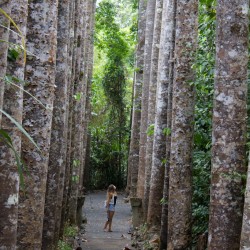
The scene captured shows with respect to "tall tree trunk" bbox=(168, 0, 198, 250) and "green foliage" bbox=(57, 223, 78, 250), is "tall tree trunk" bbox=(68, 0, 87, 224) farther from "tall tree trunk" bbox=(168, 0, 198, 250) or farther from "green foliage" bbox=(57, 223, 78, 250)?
"tall tree trunk" bbox=(168, 0, 198, 250)

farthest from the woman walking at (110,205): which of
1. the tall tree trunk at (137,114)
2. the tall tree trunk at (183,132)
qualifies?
the tall tree trunk at (137,114)

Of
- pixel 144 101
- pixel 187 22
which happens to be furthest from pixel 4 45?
pixel 144 101

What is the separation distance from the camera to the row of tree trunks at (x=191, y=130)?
5.73 metres

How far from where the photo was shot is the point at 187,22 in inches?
370

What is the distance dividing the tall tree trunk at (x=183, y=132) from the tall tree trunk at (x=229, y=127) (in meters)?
3.23

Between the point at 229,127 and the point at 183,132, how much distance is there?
132 inches

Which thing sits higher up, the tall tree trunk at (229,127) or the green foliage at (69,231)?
the tall tree trunk at (229,127)

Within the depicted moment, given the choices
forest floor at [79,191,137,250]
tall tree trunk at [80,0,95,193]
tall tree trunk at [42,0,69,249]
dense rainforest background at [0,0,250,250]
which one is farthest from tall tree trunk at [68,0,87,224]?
tall tree trunk at [42,0,69,249]

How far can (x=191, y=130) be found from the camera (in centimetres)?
916

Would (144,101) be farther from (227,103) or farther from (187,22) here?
(227,103)

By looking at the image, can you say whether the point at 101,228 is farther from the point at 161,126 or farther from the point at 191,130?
the point at 191,130

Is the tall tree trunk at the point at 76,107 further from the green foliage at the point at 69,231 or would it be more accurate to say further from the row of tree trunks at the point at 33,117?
the row of tree trunks at the point at 33,117

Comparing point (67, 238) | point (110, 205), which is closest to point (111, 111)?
point (110, 205)

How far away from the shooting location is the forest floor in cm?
1262
